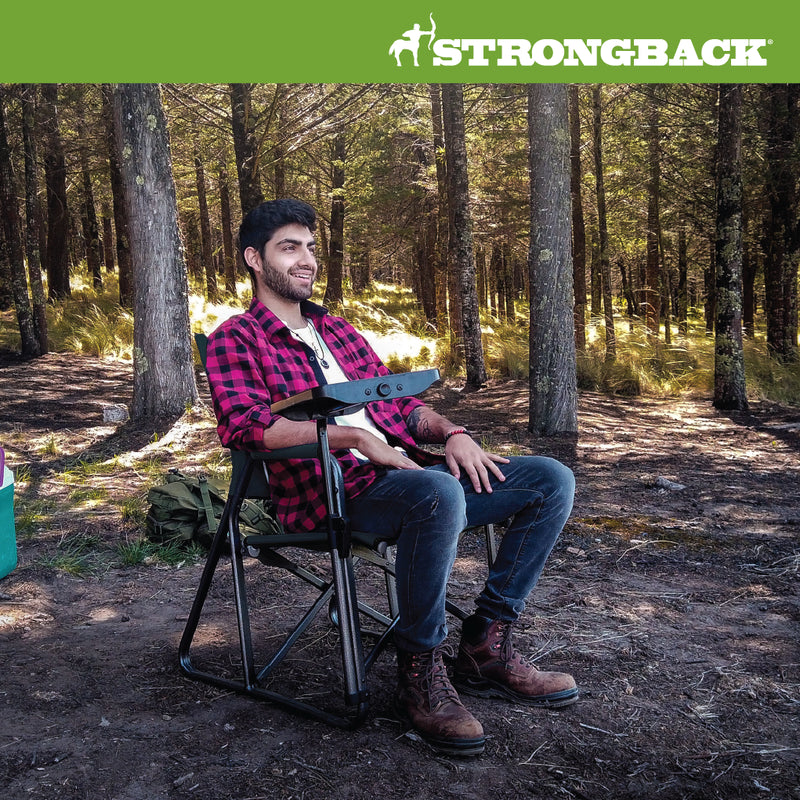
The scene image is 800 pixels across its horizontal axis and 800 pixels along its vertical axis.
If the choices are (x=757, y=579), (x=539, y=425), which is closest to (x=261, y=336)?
(x=757, y=579)

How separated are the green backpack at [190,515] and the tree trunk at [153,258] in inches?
144

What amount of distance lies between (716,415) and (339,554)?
8230mm

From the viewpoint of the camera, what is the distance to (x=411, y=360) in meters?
13.7

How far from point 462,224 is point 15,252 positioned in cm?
695

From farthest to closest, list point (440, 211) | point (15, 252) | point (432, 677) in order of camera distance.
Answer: point (440, 211) → point (15, 252) → point (432, 677)

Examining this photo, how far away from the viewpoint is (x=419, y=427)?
3.12m

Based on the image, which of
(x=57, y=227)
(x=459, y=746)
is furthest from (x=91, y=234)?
(x=459, y=746)

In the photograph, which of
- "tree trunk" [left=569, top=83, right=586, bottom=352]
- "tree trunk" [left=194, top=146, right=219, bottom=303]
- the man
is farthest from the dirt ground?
"tree trunk" [left=194, top=146, right=219, bottom=303]

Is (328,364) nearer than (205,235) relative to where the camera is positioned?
Yes

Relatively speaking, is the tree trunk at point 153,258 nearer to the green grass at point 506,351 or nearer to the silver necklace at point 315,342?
the green grass at point 506,351

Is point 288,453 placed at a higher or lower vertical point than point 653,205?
lower

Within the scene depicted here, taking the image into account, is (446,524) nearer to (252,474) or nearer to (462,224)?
(252,474)

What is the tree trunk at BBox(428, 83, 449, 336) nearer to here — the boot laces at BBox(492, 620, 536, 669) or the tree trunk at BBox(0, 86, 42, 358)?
the tree trunk at BBox(0, 86, 42, 358)

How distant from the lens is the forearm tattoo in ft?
10.2
